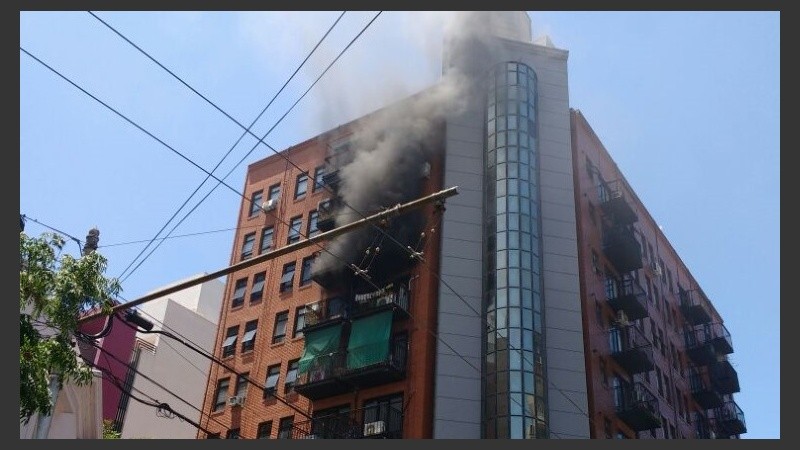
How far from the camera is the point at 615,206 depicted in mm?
40312

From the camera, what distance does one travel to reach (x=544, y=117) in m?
38.9

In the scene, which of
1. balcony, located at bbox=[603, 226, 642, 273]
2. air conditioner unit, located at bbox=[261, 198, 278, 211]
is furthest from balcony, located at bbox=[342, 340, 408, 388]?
balcony, located at bbox=[603, 226, 642, 273]

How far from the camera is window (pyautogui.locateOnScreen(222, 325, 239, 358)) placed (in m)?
39.5

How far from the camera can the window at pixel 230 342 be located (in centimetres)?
3947

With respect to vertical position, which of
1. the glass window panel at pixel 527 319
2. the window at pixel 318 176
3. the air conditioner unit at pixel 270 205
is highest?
the window at pixel 318 176

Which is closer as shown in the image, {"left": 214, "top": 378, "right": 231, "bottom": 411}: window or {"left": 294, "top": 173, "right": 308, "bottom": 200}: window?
{"left": 214, "top": 378, "right": 231, "bottom": 411}: window

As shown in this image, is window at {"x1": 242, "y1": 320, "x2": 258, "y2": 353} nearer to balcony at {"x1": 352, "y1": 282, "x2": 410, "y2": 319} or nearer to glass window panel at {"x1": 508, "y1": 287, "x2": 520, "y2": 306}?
balcony at {"x1": 352, "y1": 282, "x2": 410, "y2": 319}

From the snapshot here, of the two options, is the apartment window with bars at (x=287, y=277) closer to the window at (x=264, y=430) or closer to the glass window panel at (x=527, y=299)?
the window at (x=264, y=430)

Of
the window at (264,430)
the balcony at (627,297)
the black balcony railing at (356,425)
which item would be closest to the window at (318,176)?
the window at (264,430)

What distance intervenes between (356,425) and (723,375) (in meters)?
27.1

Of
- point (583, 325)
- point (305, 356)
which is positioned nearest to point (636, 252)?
point (583, 325)

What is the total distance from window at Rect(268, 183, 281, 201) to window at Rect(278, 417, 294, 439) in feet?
40.5

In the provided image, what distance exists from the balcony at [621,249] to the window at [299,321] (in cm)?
1408

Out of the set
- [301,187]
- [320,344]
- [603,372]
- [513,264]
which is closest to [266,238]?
[301,187]
